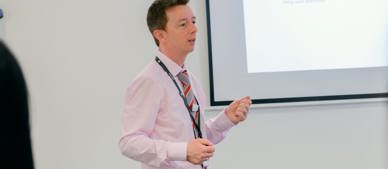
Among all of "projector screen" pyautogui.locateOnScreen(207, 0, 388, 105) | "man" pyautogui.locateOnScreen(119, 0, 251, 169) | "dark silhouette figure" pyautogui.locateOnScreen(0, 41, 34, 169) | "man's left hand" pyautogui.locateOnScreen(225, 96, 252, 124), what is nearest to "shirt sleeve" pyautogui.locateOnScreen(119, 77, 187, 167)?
"man" pyautogui.locateOnScreen(119, 0, 251, 169)

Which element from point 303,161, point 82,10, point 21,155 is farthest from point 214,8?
point 21,155

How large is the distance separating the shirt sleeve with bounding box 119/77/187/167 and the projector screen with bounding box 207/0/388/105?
1342 millimetres

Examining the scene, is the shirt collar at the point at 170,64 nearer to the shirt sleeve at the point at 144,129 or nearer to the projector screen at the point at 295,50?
the shirt sleeve at the point at 144,129

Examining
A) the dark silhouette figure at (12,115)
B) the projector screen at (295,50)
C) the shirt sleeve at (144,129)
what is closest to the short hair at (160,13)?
the shirt sleeve at (144,129)

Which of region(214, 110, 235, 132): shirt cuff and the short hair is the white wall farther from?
the short hair

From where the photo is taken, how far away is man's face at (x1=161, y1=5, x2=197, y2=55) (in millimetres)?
2049

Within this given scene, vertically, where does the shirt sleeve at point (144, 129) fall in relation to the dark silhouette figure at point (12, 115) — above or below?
below

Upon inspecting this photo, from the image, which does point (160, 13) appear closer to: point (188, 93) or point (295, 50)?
point (188, 93)

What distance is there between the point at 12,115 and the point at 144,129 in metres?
1.22

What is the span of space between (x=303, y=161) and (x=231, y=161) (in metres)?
0.46

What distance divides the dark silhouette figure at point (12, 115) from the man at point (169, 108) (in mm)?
1090

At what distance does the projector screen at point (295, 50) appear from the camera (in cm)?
325

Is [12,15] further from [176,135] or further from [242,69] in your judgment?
[176,135]

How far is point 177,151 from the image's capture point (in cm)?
180
